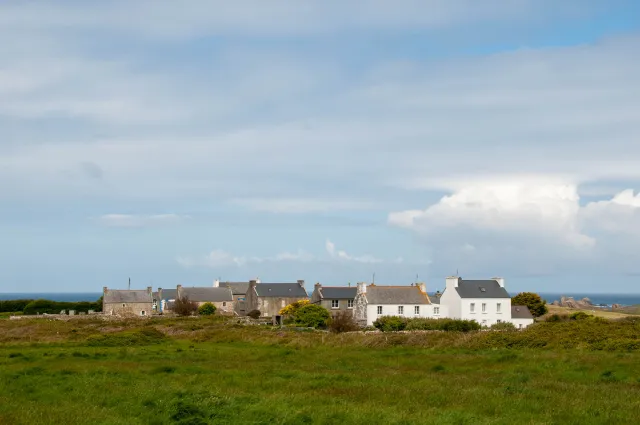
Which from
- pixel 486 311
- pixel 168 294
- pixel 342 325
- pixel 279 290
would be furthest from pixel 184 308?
pixel 486 311

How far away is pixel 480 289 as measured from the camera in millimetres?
86062

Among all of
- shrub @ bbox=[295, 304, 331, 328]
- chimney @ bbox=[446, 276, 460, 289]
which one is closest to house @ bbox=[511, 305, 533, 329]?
chimney @ bbox=[446, 276, 460, 289]

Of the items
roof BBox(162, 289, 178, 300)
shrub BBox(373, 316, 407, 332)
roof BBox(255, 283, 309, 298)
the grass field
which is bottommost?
shrub BBox(373, 316, 407, 332)

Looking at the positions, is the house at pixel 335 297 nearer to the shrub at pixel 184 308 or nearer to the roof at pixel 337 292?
the roof at pixel 337 292

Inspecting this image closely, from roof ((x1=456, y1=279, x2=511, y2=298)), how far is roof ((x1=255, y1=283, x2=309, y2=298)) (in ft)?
151

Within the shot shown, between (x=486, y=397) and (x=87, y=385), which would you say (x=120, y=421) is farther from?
(x=486, y=397)

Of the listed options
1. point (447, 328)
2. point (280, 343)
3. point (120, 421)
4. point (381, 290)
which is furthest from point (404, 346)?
point (381, 290)

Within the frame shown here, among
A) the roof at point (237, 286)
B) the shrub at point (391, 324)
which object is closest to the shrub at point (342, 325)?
the shrub at point (391, 324)

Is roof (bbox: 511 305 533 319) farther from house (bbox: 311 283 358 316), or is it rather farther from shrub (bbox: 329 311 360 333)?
shrub (bbox: 329 311 360 333)

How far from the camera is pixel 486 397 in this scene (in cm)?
2455

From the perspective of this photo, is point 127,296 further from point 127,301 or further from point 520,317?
point 520,317

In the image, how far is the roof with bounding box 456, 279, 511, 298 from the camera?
279ft

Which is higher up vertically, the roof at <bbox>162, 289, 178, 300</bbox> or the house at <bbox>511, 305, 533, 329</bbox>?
the roof at <bbox>162, 289, 178, 300</bbox>

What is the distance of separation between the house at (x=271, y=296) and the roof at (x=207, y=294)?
10.3 m
